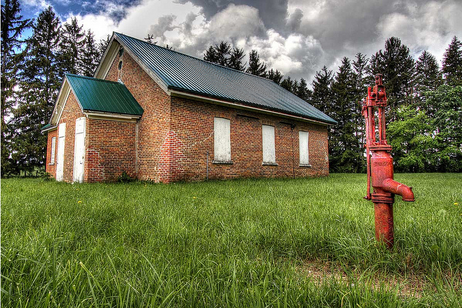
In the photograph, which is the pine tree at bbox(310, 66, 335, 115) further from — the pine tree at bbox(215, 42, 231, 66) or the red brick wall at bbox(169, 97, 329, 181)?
the red brick wall at bbox(169, 97, 329, 181)

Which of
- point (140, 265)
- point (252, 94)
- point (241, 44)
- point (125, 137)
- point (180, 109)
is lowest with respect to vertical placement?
point (140, 265)

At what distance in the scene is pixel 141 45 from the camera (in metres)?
14.4

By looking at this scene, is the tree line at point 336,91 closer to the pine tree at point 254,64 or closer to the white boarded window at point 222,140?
the pine tree at point 254,64

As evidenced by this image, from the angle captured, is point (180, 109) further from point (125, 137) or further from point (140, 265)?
point (140, 265)

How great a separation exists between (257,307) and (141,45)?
15592 millimetres

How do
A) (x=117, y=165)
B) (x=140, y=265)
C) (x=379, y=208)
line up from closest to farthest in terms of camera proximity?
(x=140, y=265) < (x=379, y=208) < (x=117, y=165)

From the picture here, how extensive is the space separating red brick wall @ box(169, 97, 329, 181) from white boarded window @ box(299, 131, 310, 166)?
33 centimetres

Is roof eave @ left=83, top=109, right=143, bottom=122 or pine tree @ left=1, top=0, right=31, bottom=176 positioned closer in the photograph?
roof eave @ left=83, top=109, right=143, bottom=122

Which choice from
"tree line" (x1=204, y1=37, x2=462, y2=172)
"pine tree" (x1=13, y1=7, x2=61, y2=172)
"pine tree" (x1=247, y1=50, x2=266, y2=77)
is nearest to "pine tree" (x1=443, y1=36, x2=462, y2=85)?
"tree line" (x1=204, y1=37, x2=462, y2=172)

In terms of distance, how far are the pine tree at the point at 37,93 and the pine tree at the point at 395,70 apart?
35.8m

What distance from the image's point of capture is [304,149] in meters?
16.0

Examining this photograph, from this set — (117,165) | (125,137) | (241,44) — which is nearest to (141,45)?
(125,137)

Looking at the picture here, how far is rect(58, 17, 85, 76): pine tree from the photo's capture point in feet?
81.0

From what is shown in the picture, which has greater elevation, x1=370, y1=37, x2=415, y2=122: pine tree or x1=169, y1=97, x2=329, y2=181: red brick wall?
x1=370, y1=37, x2=415, y2=122: pine tree
